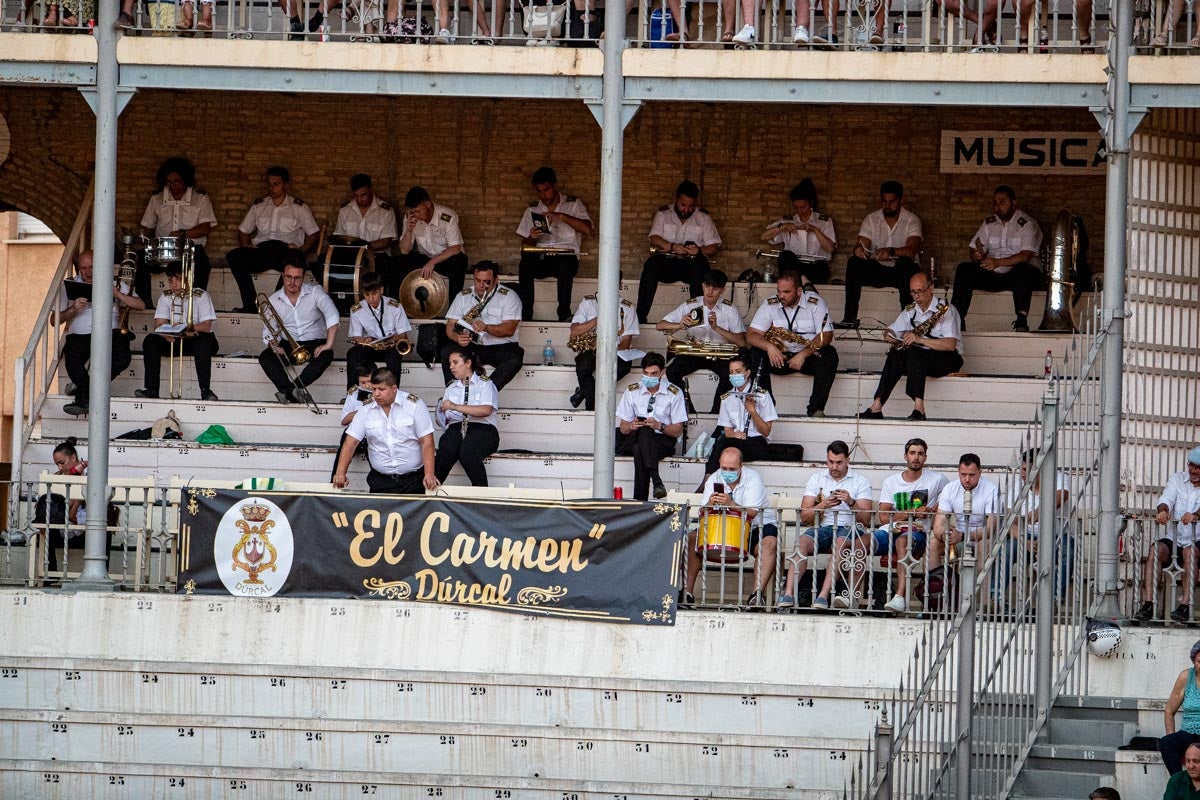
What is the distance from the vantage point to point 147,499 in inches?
593

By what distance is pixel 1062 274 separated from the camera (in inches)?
765

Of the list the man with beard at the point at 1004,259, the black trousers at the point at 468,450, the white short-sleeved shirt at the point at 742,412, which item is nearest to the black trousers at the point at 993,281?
the man with beard at the point at 1004,259

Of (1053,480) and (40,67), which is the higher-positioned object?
(40,67)

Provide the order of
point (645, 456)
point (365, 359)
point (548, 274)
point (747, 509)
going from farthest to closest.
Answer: point (548, 274)
point (365, 359)
point (645, 456)
point (747, 509)

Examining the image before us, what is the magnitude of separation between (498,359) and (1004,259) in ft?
16.2

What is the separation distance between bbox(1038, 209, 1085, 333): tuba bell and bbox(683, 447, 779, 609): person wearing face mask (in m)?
4.89

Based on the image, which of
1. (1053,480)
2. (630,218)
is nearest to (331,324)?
(630,218)

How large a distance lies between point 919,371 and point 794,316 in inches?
49.3

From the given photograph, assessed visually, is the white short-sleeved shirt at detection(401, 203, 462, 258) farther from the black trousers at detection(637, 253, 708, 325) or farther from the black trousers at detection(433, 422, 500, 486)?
the black trousers at detection(433, 422, 500, 486)

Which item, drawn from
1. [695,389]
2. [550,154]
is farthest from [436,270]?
[695,389]

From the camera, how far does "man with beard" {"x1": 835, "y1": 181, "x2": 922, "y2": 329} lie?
64.3 ft

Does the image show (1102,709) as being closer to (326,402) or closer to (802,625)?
(802,625)

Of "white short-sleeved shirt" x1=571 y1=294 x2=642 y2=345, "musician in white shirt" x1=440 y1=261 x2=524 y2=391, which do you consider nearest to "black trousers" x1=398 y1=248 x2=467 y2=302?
"musician in white shirt" x1=440 y1=261 x2=524 y2=391

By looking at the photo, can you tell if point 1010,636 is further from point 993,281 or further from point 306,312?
point 306,312
